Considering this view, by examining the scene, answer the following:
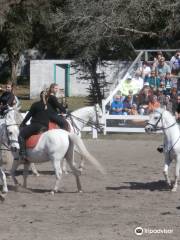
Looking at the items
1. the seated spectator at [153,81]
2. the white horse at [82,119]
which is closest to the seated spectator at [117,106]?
the seated spectator at [153,81]

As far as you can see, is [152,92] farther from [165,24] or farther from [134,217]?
[134,217]

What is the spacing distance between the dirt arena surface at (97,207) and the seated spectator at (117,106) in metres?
9.22

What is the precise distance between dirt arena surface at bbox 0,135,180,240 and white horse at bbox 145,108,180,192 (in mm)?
584

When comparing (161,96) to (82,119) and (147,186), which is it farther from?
(147,186)

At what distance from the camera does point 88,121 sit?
61.0 feet

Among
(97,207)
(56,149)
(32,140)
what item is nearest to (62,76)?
(32,140)

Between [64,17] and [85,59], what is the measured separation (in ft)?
9.05

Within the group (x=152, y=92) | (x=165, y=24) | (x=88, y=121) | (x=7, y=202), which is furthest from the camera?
(x=165, y=24)

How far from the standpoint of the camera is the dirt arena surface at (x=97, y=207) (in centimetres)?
1026

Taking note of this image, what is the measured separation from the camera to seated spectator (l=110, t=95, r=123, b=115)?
2805cm

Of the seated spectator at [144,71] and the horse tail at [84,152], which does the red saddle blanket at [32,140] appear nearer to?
the horse tail at [84,152]

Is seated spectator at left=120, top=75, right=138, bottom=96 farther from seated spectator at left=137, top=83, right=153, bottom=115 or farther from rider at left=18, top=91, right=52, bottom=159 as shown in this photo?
rider at left=18, top=91, right=52, bottom=159

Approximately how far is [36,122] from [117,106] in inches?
537

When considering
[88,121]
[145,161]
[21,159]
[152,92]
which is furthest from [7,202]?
[152,92]
